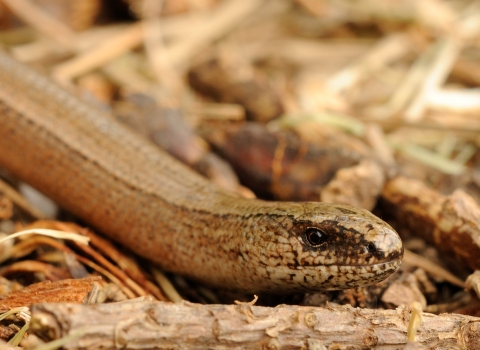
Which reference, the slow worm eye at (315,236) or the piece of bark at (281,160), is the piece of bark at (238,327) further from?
the piece of bark at (281,160)

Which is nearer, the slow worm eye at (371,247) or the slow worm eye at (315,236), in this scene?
the slow worm eye at (371,247)

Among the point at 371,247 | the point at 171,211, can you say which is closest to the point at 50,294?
the point at 171,211

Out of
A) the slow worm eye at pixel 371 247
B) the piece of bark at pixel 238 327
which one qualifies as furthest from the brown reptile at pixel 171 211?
the piece of bark at pixel 238 327

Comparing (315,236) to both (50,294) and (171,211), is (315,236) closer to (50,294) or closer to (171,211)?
(171,211)

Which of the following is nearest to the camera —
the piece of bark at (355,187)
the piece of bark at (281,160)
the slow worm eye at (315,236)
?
the slow worm eye at (315,236)

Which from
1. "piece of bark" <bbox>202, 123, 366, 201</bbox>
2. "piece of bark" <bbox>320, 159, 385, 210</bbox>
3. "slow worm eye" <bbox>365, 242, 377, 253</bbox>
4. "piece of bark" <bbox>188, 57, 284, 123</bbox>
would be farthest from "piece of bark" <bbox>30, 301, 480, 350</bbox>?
"piece of bark" <bbox>188, 57, 284, 123</bbox>

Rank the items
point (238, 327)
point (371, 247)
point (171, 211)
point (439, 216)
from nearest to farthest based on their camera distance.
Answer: point (238, 327), point (371, 247), point (439, 216), point (171, 211)
